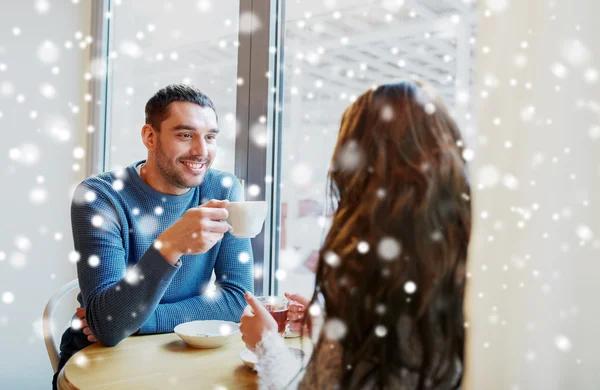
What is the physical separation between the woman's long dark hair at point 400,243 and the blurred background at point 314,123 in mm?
127

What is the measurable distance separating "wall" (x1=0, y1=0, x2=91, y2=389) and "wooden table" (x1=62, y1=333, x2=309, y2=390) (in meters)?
1.32

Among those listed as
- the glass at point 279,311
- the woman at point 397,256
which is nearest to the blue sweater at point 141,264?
the glass at point 279,311

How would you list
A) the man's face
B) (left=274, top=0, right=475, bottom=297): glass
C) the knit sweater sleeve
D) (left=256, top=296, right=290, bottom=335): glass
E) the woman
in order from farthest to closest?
the man's face, (left=274, top=0, right=475, bottom=297): glass, the knit sweater sleeve, (left=256, top=296, right=290, bottom=335): glass, the woman

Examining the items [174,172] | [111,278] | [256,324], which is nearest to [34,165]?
[174,172]

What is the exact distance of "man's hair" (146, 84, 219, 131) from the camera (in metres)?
1.59

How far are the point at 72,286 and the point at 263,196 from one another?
2.10 ft

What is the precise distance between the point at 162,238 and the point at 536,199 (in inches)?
30.9

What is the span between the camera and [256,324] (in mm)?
972

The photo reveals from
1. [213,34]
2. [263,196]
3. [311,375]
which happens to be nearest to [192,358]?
[311,375]

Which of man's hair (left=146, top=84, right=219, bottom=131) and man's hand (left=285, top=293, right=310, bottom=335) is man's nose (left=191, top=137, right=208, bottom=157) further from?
man's hand (left=285, top=293, right=310, bottom=335)

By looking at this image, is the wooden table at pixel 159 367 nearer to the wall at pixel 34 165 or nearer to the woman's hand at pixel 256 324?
the woman's hand at pixel 256 324

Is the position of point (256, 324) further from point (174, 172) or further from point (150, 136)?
point (150, 136)

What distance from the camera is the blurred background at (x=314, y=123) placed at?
32.4 inches

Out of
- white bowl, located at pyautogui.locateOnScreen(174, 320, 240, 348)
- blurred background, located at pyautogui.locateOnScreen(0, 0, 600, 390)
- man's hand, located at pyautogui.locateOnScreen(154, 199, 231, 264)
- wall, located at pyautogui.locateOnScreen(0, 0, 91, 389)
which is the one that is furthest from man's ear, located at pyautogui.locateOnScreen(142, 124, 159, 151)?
wall, located at pyautogui.locateOnScreen(0, 0, 91, 389)
